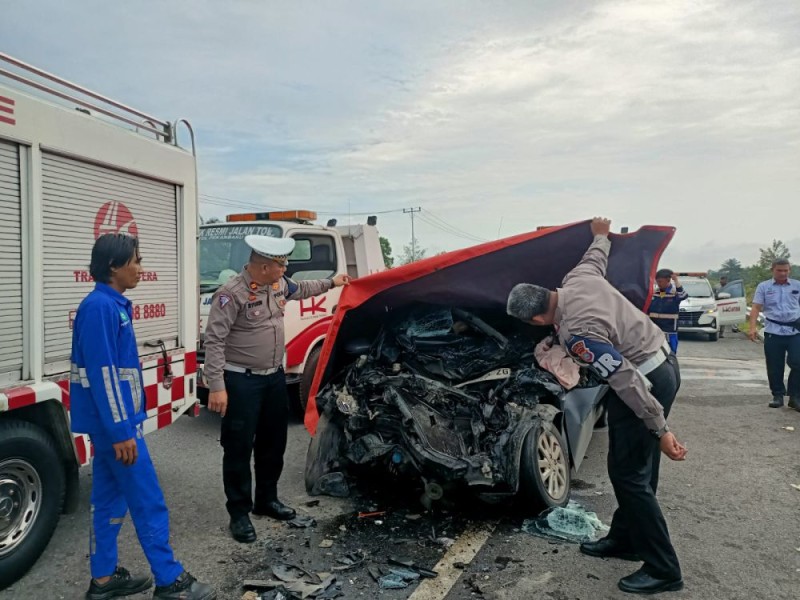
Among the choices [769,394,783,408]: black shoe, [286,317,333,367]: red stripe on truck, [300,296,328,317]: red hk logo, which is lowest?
[769,394,783,408]: black shoe

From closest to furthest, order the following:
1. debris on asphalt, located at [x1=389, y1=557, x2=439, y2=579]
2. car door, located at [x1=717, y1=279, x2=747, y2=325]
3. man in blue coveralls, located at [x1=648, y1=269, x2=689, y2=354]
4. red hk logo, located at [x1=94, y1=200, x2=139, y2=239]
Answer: debris on asphalt, located at [x1=389, y1=557, x2=439, y2=579] → red hk logo, located at [x1=94, y1=200, x2=139, y2=239] → man in blue coveralls, located at [x1=648, y1=269, x2=689, y2=354] → car door, located at [x1=717, y1=279, x2=747, y2=325]

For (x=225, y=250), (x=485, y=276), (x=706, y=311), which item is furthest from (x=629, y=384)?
(x=706, y=311)

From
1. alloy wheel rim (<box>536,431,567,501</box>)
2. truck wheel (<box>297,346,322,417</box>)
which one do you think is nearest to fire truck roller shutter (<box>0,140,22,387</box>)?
alloy wheel rim (<box>536,431,567,501</box>)

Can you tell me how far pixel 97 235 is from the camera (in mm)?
3707

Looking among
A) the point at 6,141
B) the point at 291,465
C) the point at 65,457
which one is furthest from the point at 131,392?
the point at 291,465

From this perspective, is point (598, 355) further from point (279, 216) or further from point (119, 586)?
point (279, 216)

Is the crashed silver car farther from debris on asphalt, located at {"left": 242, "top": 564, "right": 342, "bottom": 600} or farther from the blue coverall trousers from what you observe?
the blue coverall trousers

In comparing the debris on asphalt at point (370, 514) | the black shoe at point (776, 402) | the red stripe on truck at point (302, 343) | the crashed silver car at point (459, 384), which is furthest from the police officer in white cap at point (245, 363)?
the black shoe at point (776, 402)

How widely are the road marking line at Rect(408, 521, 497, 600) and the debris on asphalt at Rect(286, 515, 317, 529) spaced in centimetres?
97

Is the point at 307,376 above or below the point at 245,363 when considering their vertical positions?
below

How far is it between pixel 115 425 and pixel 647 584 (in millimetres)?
2842

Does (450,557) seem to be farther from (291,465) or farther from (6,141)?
(6,141)

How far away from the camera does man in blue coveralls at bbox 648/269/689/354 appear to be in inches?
352

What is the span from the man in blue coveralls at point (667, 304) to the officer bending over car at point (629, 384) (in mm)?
5933
